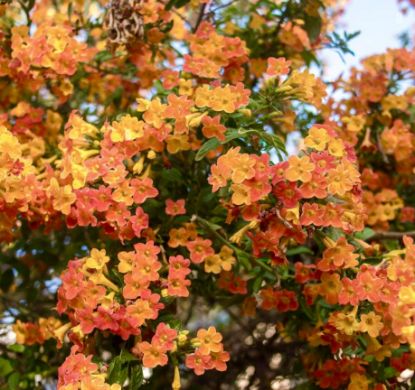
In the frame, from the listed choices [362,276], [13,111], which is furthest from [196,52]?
[362,276]

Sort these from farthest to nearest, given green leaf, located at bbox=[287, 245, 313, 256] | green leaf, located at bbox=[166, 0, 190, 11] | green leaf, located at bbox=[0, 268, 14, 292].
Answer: green leaf, located at bbox=[0, 268, 14, 292] < green leaf, located at bbox=[166, 0, 190, 11] < green leaf, located at bbox=[287, 245, 313, 256]

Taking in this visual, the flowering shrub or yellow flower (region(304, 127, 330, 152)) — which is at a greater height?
yellow flower (region(304, 127, 330, 152))

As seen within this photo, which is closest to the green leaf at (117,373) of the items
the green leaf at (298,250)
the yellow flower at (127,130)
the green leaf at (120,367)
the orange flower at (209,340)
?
the green leaf at (120,367)

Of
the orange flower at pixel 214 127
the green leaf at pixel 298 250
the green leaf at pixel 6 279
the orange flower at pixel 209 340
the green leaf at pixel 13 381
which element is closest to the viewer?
the orange flower at pixel 209 340

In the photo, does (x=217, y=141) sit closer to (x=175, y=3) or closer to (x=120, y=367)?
(x=120, y=367)

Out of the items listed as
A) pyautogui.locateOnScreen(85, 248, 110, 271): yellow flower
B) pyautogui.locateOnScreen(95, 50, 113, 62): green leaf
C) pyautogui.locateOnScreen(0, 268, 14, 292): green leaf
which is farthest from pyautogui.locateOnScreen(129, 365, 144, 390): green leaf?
pyautogui.locateOnScreen(95, 50, 113, 62): green leaf

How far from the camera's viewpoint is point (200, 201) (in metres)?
2.33

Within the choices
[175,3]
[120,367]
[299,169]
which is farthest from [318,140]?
[175,3]

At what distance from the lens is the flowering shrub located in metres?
1.96

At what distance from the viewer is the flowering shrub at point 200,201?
196 centimetres

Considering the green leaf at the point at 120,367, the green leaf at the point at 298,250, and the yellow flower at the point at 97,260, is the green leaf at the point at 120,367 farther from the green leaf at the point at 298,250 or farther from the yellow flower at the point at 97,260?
the green leaf at the point at 298,250

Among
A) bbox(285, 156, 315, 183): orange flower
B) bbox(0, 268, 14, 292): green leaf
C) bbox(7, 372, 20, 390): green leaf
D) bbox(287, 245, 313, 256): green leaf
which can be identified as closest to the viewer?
bbox(285, 156, 315, 183): orange flower

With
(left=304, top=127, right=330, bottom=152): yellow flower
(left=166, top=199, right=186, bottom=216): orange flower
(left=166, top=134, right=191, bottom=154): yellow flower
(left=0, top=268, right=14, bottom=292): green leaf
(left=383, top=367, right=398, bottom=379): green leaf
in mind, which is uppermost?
(left=304, top=127, right=330, bottom=152): yellow flower

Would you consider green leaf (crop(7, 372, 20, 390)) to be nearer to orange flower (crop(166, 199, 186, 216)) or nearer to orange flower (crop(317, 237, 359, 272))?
orange flower (crop(166, 199, 186, 216))
